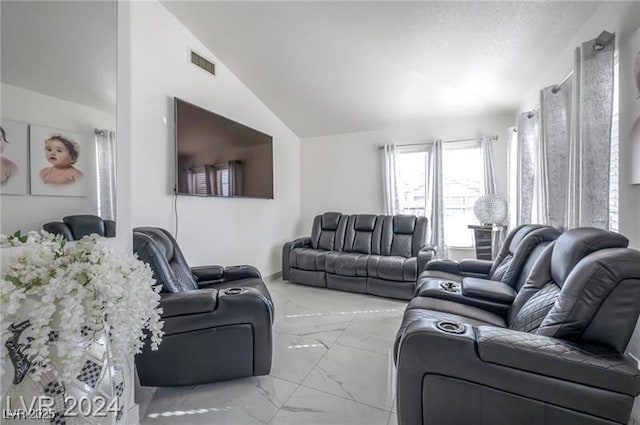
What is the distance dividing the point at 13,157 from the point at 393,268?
3232 millimetres

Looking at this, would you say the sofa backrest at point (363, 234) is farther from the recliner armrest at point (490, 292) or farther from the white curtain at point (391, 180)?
the recliner armrest at point (490, 292)

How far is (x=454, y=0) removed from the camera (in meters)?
2.09

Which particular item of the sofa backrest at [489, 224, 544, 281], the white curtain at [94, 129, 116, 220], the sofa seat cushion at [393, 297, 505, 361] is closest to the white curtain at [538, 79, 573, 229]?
the sofa backrest at [489, 224, 544, 281]

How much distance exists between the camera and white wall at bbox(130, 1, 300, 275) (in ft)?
8.02

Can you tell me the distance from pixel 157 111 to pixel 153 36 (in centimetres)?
68

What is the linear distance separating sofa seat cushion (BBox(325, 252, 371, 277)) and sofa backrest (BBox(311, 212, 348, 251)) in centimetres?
47

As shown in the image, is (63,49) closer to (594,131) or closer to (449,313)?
(449,313)

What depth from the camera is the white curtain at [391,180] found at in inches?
178

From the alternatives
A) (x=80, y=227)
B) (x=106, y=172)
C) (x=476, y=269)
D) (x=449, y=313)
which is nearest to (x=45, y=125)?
(x=106, y=172)

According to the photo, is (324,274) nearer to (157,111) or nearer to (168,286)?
(168,286)

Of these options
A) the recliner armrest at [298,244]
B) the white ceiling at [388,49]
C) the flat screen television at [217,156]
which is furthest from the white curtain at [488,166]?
the flat screen television at [217,156]

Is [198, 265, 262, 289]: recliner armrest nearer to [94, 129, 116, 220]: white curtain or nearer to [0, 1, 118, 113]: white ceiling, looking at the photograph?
[94, 129, 116, 220]: white curtain

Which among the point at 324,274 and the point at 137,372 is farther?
the point at 324,274

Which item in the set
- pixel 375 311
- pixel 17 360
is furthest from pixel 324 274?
pixel 17 360
